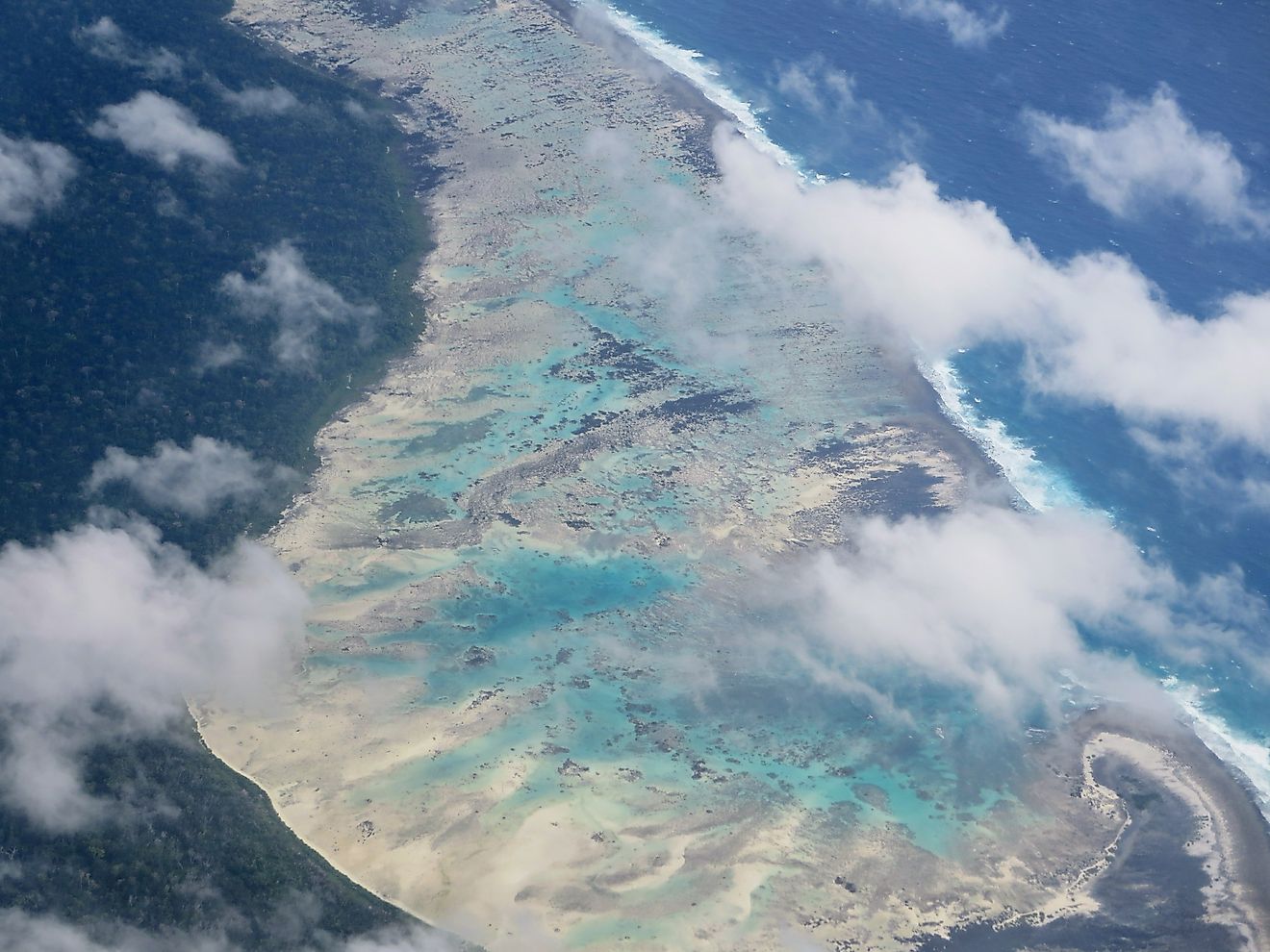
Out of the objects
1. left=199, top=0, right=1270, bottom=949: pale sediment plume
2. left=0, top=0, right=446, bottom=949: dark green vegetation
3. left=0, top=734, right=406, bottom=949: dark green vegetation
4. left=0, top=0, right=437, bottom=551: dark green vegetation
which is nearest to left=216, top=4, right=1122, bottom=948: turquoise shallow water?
left=199, top=0, right=1270, bottom=949: pale sediment plume

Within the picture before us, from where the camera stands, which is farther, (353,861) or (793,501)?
(793,501)

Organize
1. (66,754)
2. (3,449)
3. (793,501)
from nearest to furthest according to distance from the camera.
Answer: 1. (66,754)
2. (3,449)
3. (793,501)

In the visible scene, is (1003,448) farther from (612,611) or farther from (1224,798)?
(612,611)

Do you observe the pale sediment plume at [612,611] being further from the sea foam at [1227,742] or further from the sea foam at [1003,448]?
the sea foam at [1227,742]

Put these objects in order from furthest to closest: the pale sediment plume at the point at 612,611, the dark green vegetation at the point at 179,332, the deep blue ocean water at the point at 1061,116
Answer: the deep blue ocean water at the point at 1061,116
the pale sediment plume at the point at 612,611
the dark green vegetation at the point at 179,332

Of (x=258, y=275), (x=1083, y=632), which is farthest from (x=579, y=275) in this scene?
(x=1083, y=632)

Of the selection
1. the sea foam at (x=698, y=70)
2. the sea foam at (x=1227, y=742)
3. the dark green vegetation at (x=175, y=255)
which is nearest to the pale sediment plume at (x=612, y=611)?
the dark green vegetation at (x=175, y=255)

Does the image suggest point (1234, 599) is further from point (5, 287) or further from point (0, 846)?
point (5, 287)
